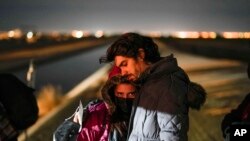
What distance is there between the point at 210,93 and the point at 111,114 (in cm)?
333

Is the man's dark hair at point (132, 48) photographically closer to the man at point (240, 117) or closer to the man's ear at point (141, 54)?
the man's ear at point (141, 54)

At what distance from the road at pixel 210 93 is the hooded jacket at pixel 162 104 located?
2.85m

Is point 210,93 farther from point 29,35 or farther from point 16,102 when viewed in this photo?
point 16,102

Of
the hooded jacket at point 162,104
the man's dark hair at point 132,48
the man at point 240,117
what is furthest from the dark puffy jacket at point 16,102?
the man at point 240,117

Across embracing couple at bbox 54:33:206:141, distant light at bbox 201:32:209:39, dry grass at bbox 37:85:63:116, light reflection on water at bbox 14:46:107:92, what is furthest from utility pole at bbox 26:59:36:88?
embracing couple at bbox 54:33:206:141

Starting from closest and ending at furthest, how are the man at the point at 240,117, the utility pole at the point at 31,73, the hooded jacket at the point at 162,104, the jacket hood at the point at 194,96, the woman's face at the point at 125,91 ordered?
1. the hooded jacket at the point at 162,104
2. the jacket hood at the point at 194,96
3. the woman's face at the point at 125,91
4. the man at the point at 240,117
5. the utility pole at the point at 31,73

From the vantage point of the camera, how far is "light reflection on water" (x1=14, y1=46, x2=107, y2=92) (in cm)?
580

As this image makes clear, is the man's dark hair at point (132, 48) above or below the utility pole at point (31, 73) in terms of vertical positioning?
above

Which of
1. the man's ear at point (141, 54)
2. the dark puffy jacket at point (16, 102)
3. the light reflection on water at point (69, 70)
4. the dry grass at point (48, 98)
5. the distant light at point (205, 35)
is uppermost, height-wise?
the man's ear at point (141, 54)

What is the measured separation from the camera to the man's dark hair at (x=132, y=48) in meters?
2.44

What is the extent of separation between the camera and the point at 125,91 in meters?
2.50

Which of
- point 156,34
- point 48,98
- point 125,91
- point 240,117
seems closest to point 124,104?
point 125,91

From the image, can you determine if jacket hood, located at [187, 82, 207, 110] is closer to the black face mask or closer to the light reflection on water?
the black face mask

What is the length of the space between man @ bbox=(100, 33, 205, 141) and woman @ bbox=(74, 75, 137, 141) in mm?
74
